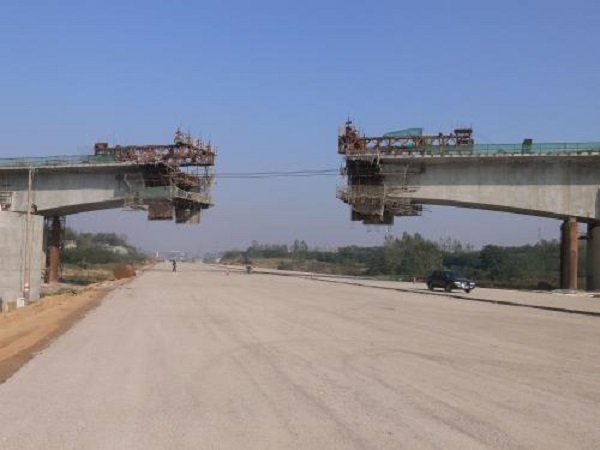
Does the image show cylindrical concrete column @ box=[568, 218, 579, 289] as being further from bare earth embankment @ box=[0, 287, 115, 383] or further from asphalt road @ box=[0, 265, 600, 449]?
bare earth embankment @ box=[0, 287, 115, 383]

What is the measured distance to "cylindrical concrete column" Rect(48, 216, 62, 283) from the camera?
72.8 m

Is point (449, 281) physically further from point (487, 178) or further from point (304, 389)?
point (304, 389)

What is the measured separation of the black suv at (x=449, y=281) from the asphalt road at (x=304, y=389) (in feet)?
97.2

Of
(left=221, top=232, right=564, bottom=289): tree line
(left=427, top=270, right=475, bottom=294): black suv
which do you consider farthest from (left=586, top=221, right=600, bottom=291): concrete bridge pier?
(left=221, top=232, right=564, bottom=289): tree line

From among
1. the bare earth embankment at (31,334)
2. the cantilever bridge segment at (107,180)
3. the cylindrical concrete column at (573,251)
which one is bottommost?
the bare earth embankment at (31,334)

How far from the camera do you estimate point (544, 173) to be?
187 ft

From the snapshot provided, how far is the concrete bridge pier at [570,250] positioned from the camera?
187 ft

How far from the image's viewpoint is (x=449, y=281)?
172 ft

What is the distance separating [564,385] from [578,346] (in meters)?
7.11

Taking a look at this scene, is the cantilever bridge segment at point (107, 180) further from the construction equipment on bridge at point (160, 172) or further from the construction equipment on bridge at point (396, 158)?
the construction equipment on bridge at point (396, 158)

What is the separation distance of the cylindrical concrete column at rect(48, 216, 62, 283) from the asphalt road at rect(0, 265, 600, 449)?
2127 inches

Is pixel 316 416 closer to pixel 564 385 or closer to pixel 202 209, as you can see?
pixel 564 385

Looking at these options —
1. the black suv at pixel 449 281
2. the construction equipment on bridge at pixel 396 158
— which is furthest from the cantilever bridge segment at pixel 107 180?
the black suv at pixel 449 281

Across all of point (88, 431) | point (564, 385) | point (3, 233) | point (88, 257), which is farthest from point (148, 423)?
point (88, 257)
